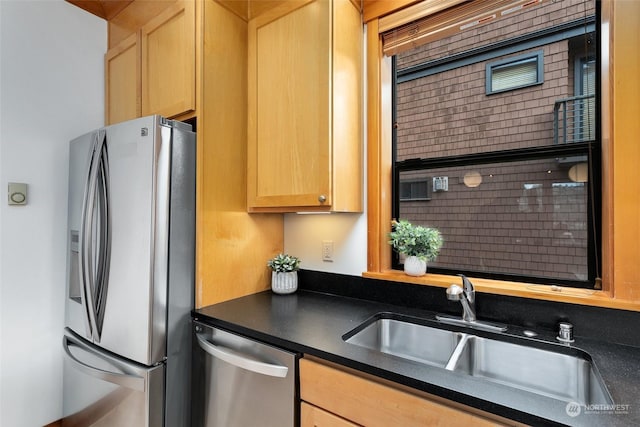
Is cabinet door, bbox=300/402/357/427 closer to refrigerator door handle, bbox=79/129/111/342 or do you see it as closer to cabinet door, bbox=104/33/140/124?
refrigerator door handle, bbox=79/129/111/342

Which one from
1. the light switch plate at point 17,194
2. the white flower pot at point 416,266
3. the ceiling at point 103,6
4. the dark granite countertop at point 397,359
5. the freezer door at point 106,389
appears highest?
the ceiling at point 103,6

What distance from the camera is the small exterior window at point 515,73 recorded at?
1.34m

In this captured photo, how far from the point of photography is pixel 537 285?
4.11 ft

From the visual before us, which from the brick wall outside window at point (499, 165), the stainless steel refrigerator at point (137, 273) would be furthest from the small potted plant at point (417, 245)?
the stainless steel refrigerator at point (137, 273)

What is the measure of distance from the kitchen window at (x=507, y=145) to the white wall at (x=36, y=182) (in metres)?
1.91

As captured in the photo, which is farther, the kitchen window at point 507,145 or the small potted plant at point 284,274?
the small potted plant at point 284,274

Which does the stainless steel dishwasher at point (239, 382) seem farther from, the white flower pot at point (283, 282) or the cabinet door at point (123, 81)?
the cabinet door at point (123, 81)

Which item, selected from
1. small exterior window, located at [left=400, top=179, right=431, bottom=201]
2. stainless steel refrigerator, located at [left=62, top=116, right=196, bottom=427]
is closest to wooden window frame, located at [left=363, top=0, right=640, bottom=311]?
small exterior window, located at [left=400, top=179, right=431, bottom=201]

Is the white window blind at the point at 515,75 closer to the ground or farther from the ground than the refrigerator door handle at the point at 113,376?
farther from the ground

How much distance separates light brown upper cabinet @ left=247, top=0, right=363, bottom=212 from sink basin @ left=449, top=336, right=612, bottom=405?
2.56 feet

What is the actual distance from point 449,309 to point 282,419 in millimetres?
807

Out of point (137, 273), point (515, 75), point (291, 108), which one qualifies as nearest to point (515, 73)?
point (515, 75)

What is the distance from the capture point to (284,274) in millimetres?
1670

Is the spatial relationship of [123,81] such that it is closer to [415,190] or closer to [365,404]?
[415,190]
